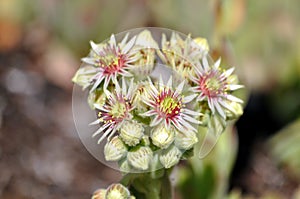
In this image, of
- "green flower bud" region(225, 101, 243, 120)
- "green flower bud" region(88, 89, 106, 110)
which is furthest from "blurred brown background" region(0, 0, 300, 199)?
"green flower bud" region(88, 89, 106, 110)

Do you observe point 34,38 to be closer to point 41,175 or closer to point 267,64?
point 41,175

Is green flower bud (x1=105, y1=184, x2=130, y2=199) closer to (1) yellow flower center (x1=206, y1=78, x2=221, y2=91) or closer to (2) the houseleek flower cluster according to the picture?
(2) the houseleek flower cluster

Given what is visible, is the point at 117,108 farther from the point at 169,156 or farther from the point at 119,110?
the point at 169,156

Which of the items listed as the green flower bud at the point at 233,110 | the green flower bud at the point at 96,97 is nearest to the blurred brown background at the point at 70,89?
the green flower bud at the point at 233,110

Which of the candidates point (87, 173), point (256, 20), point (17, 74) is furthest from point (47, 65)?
point (256, 20)

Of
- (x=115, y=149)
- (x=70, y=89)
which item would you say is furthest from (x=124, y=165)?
(x=70, y=89)

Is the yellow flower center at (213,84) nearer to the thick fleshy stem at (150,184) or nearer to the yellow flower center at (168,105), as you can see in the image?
the yellow flower center at (168,105)
